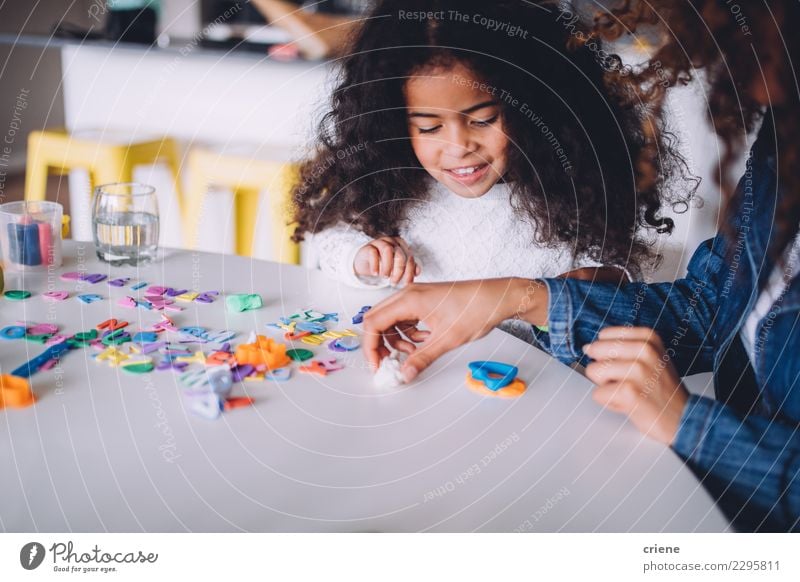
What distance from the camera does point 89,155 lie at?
1133mm

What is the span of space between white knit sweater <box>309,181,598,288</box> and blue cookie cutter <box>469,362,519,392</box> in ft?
0.59

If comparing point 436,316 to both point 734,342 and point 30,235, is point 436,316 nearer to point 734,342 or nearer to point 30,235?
point 734,342

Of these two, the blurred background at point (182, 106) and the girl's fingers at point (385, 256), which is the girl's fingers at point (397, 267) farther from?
the blurred background at point (182, 106)

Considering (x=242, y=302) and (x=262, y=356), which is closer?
(x=262, y=356)

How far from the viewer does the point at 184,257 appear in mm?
799

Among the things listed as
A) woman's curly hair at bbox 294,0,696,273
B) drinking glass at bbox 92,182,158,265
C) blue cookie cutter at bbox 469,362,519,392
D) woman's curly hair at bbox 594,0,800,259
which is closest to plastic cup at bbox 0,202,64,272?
drinking glass at bbox 92,182,158,265

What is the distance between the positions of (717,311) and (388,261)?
12.6 inches

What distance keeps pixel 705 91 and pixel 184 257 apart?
0.54 m

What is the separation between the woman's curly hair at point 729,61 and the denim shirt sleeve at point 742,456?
15 cm

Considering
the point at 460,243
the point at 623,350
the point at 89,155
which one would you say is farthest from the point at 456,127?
the point at 89,155

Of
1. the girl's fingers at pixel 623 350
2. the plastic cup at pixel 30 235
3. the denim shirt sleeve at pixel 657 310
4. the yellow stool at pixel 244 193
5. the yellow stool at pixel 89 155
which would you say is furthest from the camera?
the yellow stool at pixel 89 155

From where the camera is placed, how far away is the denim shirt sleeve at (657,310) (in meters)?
0.64

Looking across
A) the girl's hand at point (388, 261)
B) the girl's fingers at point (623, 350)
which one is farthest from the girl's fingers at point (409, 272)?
the girl's fingers at point (623, 350)
